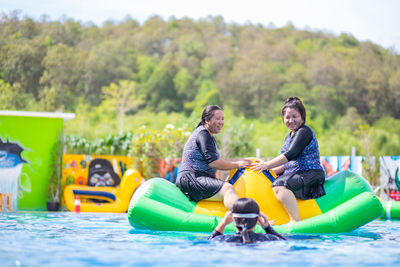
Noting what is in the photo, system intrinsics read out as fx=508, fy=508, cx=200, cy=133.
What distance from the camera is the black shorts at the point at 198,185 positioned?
19.9ft

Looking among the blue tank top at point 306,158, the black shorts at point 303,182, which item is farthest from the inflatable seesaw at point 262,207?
the blue tank top at point 306,158

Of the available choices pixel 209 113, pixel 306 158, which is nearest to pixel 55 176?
pixel 209 113

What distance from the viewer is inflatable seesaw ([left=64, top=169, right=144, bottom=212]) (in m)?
10.4

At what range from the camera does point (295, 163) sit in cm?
617

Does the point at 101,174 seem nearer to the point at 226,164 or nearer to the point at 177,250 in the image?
the point at 226,164

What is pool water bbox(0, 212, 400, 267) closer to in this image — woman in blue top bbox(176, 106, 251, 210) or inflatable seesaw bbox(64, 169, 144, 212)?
woman in blue top bbox(176, 106, 251, 210)

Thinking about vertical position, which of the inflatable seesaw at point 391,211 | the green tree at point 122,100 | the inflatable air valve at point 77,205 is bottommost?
the inflatable air valve at point 77,205

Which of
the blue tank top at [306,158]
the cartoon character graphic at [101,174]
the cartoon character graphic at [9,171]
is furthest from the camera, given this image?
the cartoon character graphic at [101,174]

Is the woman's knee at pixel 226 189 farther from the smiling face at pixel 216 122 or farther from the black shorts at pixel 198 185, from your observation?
the smiling face at pixel 216 122

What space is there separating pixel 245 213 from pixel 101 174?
7.62 metres

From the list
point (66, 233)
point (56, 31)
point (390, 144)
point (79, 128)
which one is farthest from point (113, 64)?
point (66, 233)

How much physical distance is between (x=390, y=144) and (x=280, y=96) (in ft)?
51.4

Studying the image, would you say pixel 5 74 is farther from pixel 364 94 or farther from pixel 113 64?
pixel 364 94

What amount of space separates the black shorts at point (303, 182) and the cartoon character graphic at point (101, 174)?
6.35 metres
